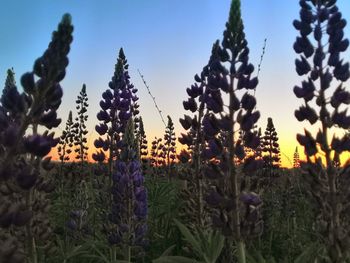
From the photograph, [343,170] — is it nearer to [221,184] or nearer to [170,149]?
[221,184]

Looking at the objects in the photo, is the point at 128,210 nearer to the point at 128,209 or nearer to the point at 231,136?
the point at 128,209

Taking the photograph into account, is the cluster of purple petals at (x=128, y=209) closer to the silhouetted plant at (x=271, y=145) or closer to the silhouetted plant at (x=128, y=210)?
the silhouetted plant at (x=128, y=210)

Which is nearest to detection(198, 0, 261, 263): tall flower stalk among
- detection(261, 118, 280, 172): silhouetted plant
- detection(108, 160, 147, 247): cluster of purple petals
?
detection(108, 160, 147, 247): cluster of purple petals

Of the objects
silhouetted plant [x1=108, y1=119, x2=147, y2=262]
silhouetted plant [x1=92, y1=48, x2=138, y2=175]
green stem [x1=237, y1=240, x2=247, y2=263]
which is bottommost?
green stem [x1=237, y1=240, x2=247, y2=263]

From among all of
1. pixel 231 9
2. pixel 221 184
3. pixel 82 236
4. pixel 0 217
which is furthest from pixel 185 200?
pixel 0 217

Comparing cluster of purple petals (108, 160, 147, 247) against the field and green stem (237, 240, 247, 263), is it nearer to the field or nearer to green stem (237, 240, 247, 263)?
the field

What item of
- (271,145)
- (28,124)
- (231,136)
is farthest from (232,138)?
(271,145)

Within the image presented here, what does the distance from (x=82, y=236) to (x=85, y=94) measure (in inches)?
264

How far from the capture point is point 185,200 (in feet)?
19.7

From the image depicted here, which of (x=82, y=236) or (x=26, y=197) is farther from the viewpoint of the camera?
(x=82, y=236)

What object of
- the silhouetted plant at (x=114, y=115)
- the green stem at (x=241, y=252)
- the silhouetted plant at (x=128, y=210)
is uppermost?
the silhouetted plant at (x=114, y=115)

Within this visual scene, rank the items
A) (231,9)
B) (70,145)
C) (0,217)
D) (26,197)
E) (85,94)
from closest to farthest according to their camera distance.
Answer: (0,217) < (26,197) < (231,9) < (85,94) < (70,145)

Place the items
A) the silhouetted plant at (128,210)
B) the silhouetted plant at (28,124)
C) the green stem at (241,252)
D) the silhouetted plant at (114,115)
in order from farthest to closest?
the silhouetted plant at (114,115)
the silhouetted plant at (128,210)
the green stem at (241,252)
the silhouetted plant at (28,124)

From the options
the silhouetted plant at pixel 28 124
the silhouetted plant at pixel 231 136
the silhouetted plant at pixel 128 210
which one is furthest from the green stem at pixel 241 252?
the silhouetted plant at pixel 128 210
